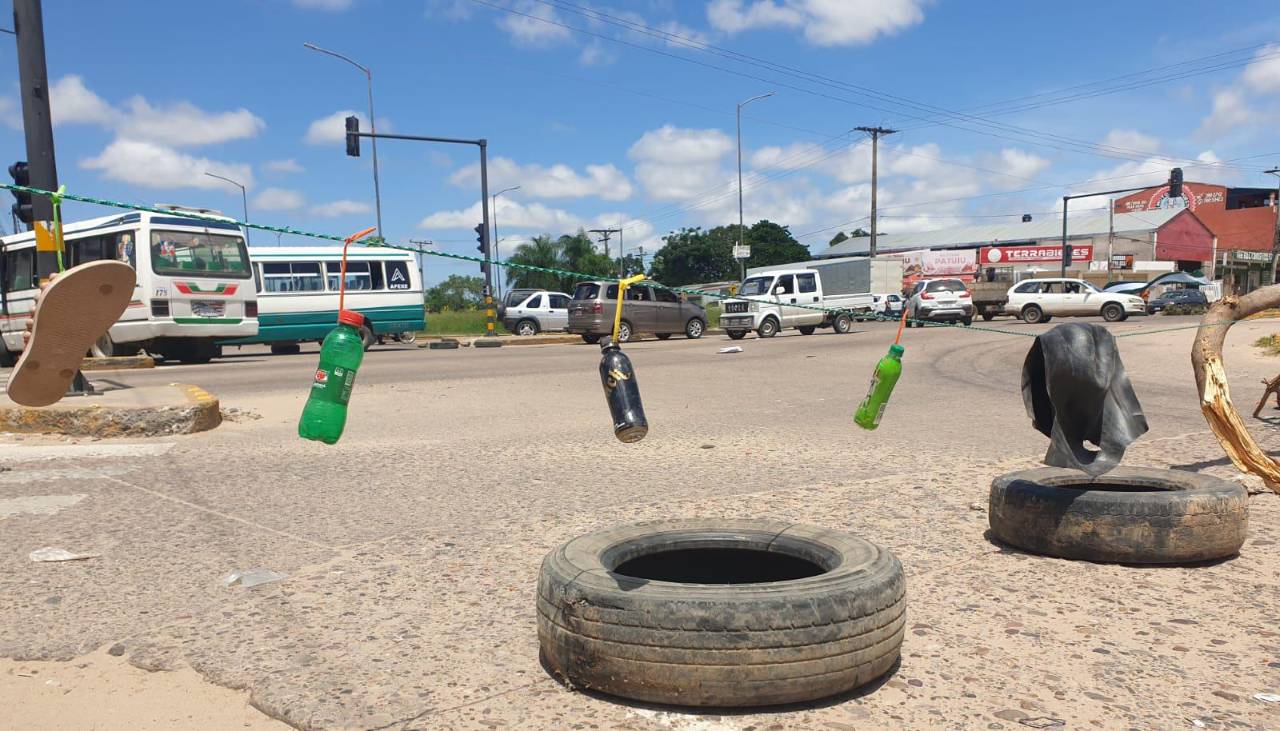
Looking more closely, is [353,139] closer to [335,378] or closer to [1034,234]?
[335,378]

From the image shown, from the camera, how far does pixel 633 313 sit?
25.2m

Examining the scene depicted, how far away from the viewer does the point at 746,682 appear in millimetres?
2574

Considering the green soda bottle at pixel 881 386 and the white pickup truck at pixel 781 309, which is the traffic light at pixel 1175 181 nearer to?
the white pickup truck at pixel 781 309

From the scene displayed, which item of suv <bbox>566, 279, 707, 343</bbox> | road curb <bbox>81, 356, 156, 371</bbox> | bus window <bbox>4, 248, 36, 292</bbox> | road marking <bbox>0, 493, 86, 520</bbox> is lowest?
road marking <bbox>0, 493, 86, 520</bbox>

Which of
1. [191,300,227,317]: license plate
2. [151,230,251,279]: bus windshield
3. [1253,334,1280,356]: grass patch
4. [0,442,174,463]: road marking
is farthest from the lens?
[191,300,227,317]: license plate

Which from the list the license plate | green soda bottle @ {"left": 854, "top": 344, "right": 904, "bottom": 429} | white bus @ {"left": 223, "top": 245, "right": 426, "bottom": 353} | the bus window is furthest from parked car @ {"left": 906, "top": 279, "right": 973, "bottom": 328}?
green soda bottle @ {"left": 854, "top": 344, "right": 904, "bottom": 429}

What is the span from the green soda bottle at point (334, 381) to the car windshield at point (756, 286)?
23.8 meters

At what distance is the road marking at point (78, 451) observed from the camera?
699 centimetres

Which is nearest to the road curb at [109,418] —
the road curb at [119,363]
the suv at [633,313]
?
the road curb at [119,363]

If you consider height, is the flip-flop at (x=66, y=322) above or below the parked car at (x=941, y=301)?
above

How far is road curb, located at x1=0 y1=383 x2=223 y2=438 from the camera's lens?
25.9 feet

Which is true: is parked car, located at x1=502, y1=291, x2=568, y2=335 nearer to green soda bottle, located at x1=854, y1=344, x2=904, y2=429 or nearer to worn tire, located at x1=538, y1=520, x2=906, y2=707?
green soda bottle, located at x1=854, y1=344, x2=904, y2=429

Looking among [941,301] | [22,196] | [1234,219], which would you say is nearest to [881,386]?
[22,196]

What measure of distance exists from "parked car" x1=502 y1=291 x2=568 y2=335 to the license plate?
14161 millimetres
